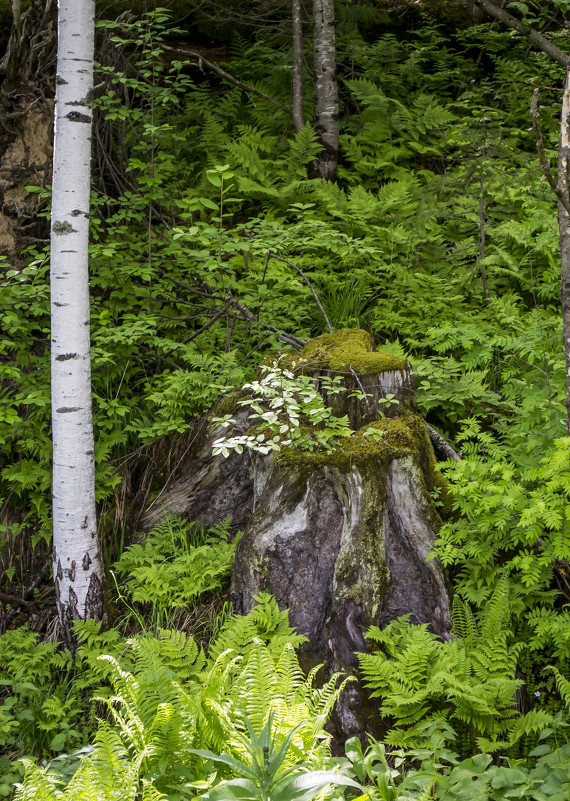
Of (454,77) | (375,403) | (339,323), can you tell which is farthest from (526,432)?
(454,77)

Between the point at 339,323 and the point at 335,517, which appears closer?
the point at 335,517

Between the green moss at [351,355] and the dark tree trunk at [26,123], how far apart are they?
9.35ft

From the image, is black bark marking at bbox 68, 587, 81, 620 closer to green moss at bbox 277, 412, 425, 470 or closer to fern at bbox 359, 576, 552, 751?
green moss at bbox 277, 412, 425, 470

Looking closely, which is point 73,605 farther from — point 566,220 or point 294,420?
point 566,220

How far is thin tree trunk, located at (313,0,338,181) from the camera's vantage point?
6902 millimetres

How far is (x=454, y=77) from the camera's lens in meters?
8.34

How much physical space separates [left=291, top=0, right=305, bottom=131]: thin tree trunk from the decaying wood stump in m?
4.61

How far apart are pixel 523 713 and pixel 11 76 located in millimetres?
6378

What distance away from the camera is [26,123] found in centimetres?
533

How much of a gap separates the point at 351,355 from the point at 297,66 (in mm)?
4989

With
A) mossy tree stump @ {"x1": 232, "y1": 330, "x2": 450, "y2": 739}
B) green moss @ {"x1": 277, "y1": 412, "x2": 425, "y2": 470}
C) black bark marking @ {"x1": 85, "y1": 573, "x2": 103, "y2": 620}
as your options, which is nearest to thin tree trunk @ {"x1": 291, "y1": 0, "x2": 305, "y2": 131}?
mossy tree stump @ {"x1": 232, "y1": 330, "x2": 450, "y2": 739}

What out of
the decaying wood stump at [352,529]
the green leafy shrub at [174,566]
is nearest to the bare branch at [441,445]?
the decaying wood stump at [352,529]

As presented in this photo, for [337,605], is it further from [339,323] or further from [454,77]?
[454,77]

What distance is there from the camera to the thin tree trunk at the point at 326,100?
690 cm
